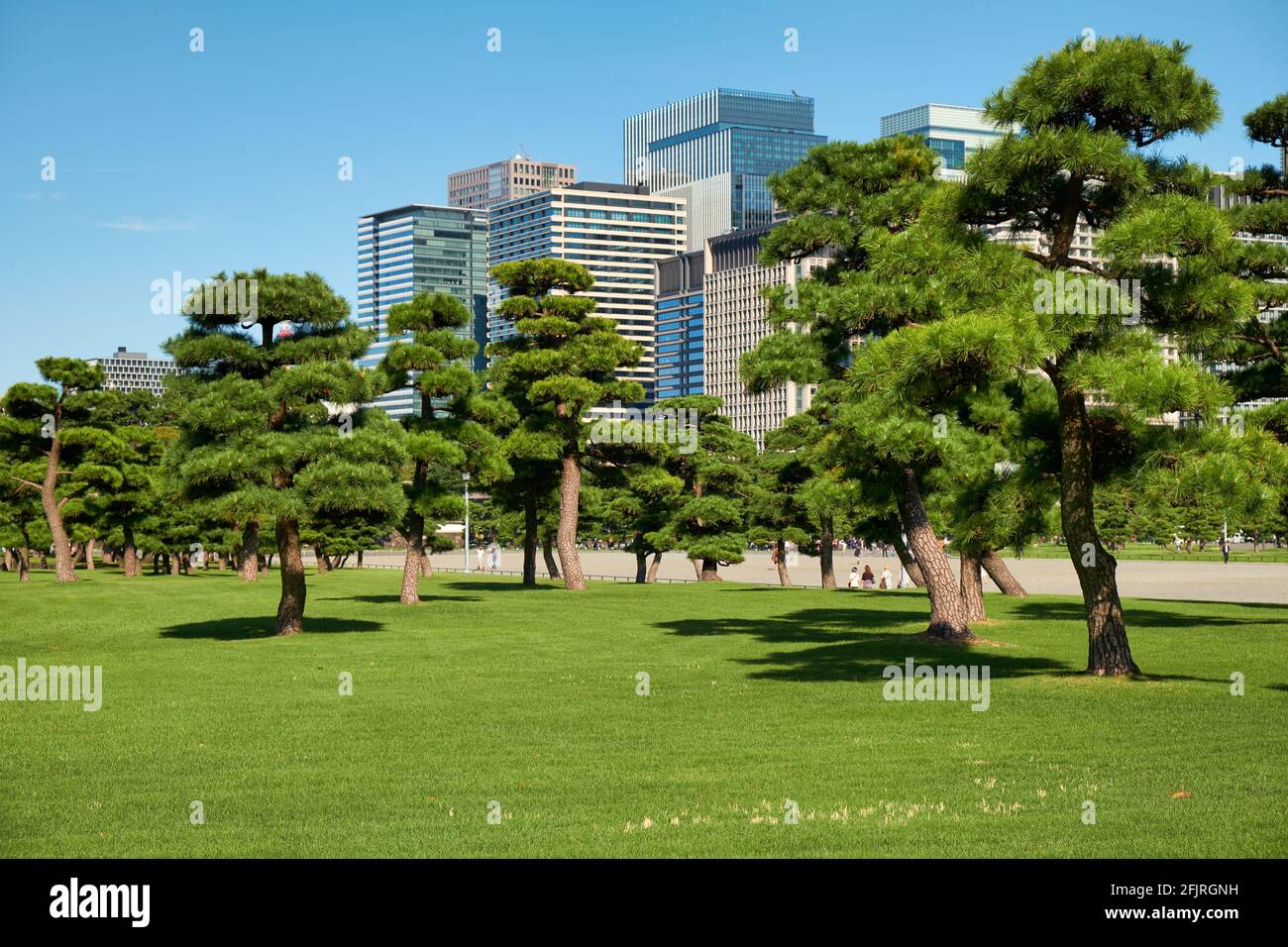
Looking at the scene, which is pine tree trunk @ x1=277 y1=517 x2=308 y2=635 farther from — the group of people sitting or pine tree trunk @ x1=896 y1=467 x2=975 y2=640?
the group of people sitting

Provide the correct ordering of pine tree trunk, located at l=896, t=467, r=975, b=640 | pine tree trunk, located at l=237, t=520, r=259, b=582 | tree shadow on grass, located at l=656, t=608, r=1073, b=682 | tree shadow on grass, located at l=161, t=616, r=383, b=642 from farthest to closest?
pine tree trunk, located at l=237, t=520, r=259, b=582
tree shadow on grass, located at l=161, t=616, r=383, b=642
pine tree trunk, located at l=896, t=467, r=975, b=640
tree shadow on grass, located at l=656, t=608, r=1073, b=682

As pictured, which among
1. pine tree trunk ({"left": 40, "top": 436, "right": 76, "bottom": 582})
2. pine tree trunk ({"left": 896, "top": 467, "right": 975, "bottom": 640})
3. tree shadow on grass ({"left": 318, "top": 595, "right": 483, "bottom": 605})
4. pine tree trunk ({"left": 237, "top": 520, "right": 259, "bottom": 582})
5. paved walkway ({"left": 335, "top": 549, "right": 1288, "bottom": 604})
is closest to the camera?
pine tree trunk ({"left": 896, "top": 467, "right": 975, "bottom": 640})

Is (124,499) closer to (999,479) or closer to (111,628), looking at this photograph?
(111,628)

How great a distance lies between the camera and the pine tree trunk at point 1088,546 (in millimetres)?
19031

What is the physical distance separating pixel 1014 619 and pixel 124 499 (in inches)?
1666

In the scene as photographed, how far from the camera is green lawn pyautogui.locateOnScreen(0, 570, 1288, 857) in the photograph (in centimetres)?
1002

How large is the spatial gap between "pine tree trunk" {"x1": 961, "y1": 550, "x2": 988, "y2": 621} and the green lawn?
1.68 metres

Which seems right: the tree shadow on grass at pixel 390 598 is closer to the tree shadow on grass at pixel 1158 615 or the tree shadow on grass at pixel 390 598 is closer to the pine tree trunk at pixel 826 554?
the pine tree trunk at pixel 826 554

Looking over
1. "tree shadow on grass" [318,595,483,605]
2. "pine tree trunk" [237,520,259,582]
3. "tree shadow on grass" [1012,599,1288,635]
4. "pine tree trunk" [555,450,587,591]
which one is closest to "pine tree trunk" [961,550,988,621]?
"tree shadow on grass" [1012,599,1288,635]

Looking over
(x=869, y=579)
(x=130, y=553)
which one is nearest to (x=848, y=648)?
(x=869, y=579)

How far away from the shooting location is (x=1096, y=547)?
19.2 metres

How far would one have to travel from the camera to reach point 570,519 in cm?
4806

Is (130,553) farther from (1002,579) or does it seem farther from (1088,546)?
(1088,546)
